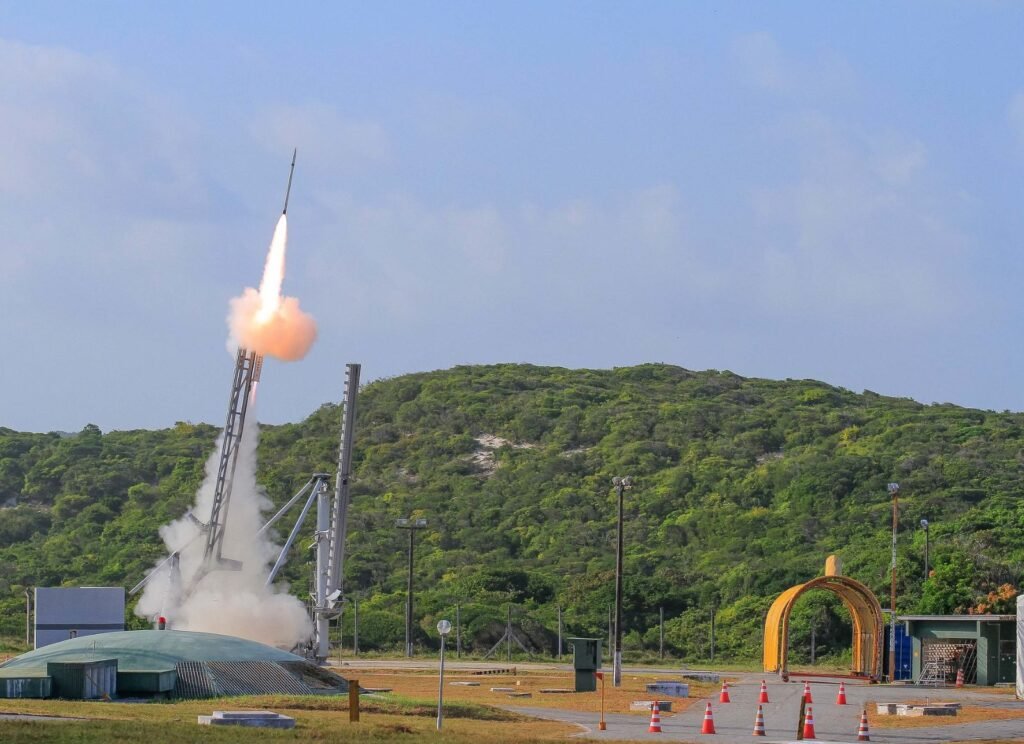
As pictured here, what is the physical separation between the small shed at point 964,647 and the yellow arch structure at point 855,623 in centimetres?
154

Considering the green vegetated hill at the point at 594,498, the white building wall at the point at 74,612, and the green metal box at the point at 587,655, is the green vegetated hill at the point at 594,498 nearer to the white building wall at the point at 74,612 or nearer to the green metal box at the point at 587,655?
the green metal box at the point at 587,655

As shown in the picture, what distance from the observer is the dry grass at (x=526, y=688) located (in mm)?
39738

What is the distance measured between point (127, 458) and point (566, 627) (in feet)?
217

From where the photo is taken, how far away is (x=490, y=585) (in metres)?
85.6

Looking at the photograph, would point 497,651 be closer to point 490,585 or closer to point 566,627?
point 566,627

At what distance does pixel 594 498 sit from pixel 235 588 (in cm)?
5395

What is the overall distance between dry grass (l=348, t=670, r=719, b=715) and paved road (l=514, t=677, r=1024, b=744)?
1.41m

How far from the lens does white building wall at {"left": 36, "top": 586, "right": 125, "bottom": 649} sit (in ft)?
178

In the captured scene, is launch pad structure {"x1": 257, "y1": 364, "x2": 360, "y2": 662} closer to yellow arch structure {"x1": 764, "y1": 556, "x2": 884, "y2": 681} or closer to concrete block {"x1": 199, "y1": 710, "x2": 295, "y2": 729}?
yellow arch structure {"x1": 764, "y1": 556, "x2": 884, "y2": 681}

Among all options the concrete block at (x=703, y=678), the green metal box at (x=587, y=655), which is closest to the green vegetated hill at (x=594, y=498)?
the concrete block at (x=703, y=678)

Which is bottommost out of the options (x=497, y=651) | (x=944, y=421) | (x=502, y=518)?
(x=497, y=651)

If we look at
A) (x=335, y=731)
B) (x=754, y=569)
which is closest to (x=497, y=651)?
(x=754, y=569)

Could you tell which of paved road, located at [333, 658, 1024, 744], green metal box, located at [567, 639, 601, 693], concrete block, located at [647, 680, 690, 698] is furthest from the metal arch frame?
green metal box, located at [567, 639, 601, 693]

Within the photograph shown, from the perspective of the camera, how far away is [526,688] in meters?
46.0
